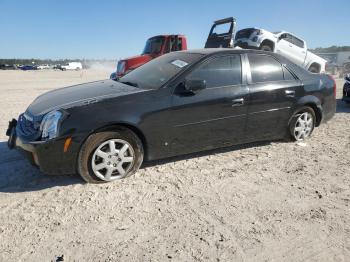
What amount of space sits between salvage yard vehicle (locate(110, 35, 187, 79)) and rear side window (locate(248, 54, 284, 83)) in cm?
650

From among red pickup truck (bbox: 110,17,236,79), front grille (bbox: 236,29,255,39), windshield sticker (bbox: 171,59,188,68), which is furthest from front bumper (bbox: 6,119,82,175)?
front grille (bbox: 236,29,255,39)

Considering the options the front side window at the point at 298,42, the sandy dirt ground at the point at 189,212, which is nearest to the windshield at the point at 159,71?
the sandy dirt ground at the point at 189,212

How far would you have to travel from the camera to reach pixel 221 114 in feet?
13.9

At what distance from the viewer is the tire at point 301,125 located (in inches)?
199

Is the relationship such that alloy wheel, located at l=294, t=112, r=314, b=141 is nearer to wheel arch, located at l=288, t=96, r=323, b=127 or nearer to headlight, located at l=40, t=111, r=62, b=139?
wheel arch, located at l=288, t=96, r=323, b=127

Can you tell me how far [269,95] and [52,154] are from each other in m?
3.08

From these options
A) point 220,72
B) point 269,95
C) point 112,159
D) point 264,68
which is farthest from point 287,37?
point 112,159

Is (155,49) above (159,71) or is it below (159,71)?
above

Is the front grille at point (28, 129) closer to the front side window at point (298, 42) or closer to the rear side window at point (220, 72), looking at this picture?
the rear side window at point (220, 72)

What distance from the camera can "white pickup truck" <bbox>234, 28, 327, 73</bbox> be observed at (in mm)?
12225

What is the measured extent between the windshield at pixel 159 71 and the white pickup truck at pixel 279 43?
8240 millimetres

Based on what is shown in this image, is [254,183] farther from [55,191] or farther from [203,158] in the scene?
[55,191]

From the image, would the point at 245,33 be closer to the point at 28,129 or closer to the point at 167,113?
the point at 167,113

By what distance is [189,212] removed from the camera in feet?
10.1
